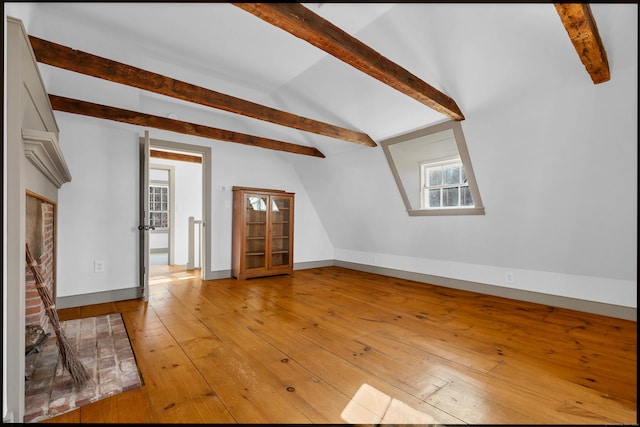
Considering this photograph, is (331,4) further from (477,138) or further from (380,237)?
(380,237)

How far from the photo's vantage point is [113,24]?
2.33 m

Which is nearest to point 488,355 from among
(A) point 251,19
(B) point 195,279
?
(A) point 251,19

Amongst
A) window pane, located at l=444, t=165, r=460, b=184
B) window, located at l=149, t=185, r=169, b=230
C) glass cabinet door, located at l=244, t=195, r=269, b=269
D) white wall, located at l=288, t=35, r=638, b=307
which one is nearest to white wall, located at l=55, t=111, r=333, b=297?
glass cabinet door, located at l=244, t=195, r=269, b=269

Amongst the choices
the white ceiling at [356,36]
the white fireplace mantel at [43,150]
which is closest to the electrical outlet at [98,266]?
the white fireplace mantel at [43,150]

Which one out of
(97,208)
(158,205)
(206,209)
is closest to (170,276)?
(206,209)

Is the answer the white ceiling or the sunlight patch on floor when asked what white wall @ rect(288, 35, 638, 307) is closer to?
the white ceiling

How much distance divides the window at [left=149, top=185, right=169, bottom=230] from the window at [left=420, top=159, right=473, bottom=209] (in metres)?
6.78

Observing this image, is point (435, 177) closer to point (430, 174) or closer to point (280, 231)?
point (430, 174)

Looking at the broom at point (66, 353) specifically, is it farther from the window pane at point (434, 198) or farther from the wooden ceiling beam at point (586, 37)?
the window pane at point (434, 198)

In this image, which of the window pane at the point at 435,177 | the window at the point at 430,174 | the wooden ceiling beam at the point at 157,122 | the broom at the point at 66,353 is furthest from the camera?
the window pane at the point at 435,177

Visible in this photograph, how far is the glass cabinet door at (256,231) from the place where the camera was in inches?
190

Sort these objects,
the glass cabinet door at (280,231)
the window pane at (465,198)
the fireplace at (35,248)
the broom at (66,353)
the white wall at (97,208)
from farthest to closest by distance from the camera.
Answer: the glass cabinet door at (280,231), the window pane at (465,198), the white wall at (97,208), the fireplace at (35,248), the broom at (66,353)

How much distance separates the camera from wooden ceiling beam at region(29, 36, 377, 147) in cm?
206

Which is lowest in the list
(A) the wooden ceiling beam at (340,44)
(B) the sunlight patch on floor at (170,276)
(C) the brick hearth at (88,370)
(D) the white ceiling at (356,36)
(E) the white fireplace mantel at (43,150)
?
(B) the sunlight patch on floor at (170,276)
